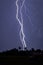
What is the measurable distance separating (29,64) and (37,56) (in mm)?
1423

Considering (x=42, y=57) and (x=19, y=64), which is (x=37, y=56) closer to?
(x=42, y=57)

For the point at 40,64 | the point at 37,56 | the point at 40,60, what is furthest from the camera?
the point at 37,56

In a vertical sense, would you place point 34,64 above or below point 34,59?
below

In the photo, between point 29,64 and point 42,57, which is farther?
point 42,57

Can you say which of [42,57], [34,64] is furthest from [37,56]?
[34,64]

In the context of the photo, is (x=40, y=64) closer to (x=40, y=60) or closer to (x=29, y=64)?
(x=29, y=64)

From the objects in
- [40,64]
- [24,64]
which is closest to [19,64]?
[24,64]

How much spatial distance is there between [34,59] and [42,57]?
357mm

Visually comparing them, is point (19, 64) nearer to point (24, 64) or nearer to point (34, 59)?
point (24, 64)

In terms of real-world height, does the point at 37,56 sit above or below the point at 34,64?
above

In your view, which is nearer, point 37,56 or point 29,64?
point 29,64

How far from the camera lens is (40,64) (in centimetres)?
636

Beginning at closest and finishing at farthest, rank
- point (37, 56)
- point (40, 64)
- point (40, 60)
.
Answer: point (40, 64), point (40, 60), point (37, 56)

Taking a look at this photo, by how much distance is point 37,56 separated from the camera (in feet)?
25.5
